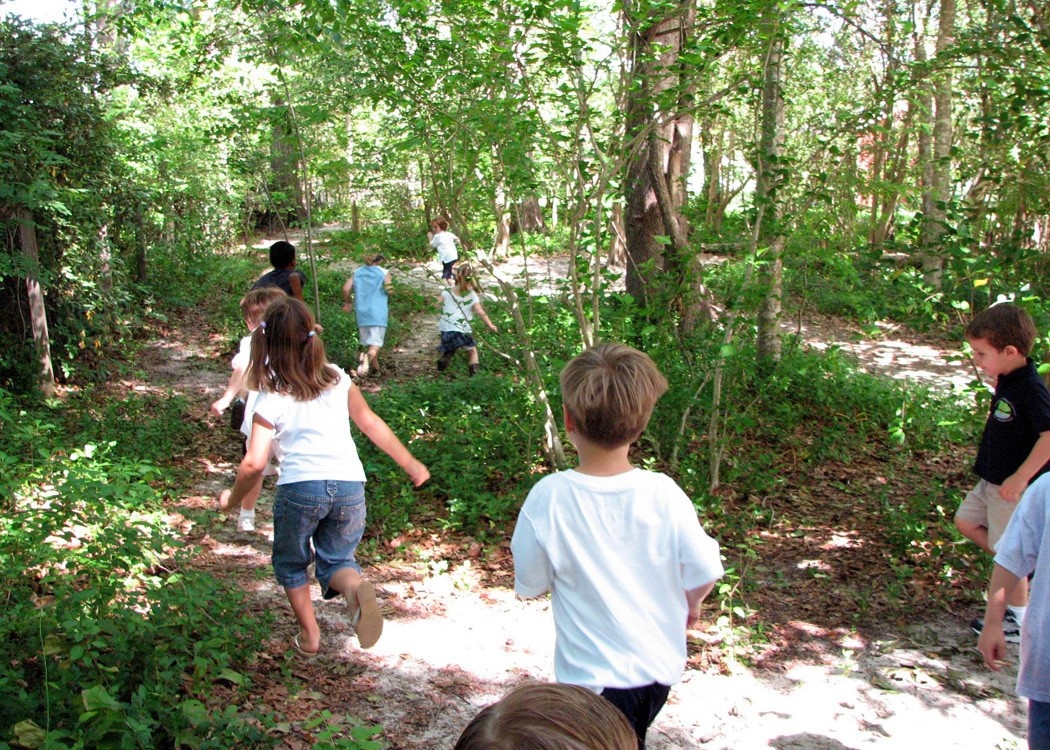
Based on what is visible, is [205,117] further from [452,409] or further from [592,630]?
[592,630]

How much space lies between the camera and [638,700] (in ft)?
8.32

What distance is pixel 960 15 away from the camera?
2167 centimetres

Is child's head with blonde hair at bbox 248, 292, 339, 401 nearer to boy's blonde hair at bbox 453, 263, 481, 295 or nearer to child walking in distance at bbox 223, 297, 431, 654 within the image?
child walking in distance at bbox 223, 297, 431, 654

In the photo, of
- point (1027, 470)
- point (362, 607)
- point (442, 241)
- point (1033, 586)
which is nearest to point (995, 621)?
point (1033, 586)

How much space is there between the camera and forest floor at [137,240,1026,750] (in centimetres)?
420

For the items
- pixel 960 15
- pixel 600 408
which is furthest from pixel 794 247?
pixel 960 15

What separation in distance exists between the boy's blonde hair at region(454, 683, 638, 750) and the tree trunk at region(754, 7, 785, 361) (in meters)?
5.33

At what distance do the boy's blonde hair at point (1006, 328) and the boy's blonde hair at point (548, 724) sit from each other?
11.1 feet

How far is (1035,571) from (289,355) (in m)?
3.03

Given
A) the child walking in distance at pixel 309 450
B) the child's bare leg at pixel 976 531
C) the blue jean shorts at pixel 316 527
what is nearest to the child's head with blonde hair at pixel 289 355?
the child walking in distance at pixel 309 450

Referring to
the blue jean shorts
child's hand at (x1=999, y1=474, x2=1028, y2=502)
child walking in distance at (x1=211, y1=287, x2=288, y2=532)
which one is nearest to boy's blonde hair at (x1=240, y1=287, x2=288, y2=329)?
child walking in distance at (x1=211, y1=287, x2=288, y2=532)

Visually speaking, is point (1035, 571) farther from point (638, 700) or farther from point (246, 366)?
point (246, 366)

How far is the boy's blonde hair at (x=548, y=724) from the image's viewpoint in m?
1.29

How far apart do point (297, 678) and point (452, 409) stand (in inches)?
163
